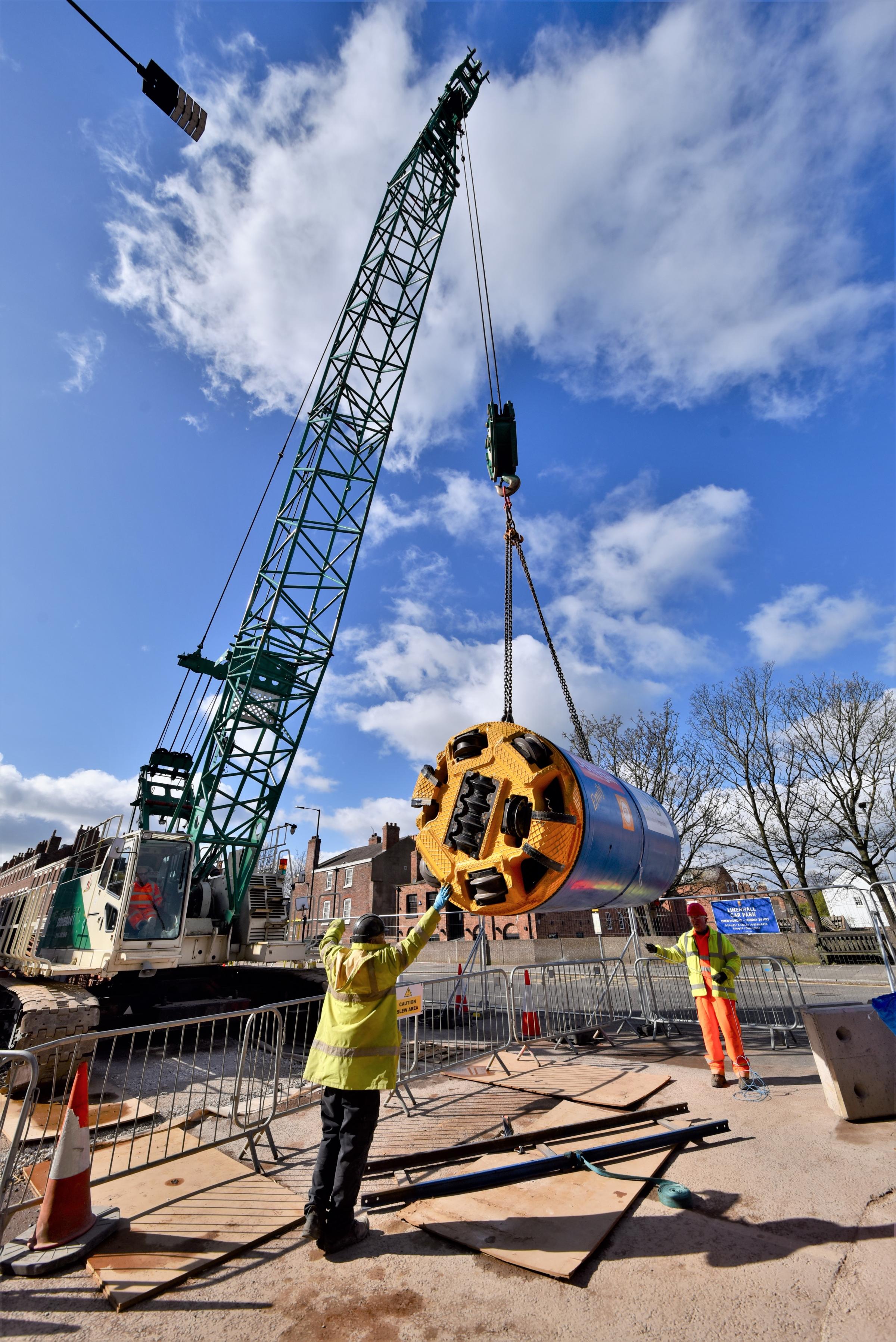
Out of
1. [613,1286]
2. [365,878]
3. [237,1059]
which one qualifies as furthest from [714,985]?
[365,878]

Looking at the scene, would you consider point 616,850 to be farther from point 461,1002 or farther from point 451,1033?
point 451,1033

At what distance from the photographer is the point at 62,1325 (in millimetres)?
2945

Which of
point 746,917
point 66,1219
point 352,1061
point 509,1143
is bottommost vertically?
point 66,1219

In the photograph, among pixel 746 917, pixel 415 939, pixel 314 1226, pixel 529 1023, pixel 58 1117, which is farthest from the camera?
pixel 746 917

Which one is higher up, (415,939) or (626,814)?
(626,814)

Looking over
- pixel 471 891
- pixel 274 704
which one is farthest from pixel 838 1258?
pixel 274 704

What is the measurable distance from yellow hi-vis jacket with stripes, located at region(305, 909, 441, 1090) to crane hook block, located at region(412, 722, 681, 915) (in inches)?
17.6

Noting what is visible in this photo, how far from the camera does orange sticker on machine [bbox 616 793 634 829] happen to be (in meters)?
4.32

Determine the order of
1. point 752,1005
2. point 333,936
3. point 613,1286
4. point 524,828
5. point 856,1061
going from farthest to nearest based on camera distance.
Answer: point 752,1005, point 856,1061, point 333,936, point 524,828, point 613,1286

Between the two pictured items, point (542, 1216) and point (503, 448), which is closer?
point (542, 1216)

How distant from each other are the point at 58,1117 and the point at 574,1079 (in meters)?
5.60

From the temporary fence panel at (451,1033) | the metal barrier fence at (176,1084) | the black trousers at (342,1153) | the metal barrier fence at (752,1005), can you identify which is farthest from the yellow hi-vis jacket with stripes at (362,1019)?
the metal barrier fence at (752,1005)

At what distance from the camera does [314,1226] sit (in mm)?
3613

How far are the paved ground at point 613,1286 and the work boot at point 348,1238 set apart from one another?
2.0 inches
